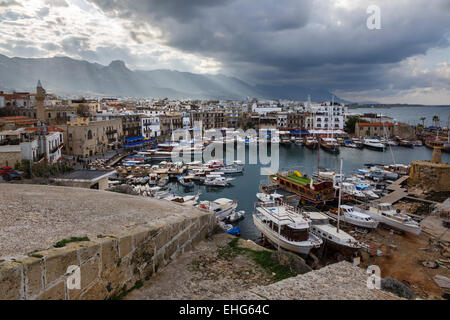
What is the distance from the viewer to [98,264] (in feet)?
12.0

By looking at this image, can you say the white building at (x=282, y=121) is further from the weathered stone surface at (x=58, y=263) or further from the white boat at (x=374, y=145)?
the weathered stone surface at (x=58, y=263)

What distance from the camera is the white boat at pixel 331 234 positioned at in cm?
1294

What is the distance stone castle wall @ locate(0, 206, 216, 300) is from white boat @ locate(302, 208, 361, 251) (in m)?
9.85

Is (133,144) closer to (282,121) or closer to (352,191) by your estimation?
(352,191)

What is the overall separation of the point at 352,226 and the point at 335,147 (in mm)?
36224

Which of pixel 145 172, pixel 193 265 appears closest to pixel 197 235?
pixel 193 265

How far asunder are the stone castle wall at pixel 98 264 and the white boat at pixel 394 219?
13.8 metres

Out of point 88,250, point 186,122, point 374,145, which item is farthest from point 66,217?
point 186,122

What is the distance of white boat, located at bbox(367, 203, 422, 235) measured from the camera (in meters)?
14.6

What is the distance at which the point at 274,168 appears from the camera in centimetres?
3628

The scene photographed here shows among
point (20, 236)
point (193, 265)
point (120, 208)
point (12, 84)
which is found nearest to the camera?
point (20, 236)

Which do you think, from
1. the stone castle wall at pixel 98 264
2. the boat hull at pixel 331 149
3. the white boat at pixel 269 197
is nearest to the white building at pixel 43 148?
the white boat at pixel 269 197

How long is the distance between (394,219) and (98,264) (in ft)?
53.6

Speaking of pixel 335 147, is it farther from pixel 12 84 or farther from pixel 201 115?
pixel 12 84
